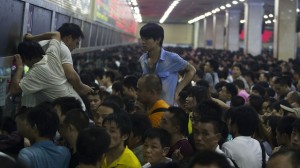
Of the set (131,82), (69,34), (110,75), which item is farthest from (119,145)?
(110,75)

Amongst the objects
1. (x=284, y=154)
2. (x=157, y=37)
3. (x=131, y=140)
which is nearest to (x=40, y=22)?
(x=157, y=37)

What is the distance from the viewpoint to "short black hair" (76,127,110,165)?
3.37 m

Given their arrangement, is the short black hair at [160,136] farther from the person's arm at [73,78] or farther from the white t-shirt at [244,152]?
the person's arm at [73,78]

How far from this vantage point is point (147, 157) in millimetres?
4121

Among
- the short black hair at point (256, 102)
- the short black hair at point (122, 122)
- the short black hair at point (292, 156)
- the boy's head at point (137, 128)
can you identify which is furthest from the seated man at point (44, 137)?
the short black hair at point (256, 102)

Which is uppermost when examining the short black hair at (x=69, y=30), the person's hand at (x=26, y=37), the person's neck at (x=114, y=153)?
the short black hair at (x=69, y=30)

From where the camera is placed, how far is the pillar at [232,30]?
3784 cm

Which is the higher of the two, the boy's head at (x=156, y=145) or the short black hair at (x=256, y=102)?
the short black hair at (x=256, y=102)

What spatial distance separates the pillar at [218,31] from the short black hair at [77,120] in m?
40.4

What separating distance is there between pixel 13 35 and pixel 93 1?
21.1 ft

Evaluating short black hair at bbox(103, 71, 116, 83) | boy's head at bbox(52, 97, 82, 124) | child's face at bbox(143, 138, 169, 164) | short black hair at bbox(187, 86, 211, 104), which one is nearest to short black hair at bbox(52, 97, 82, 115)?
boy's head at bbox(52, 97, 82, 124)

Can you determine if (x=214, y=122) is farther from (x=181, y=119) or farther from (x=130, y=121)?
(x=130, y=121)

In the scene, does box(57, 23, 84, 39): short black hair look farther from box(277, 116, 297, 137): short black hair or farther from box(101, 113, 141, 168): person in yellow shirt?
box(277, 116, 297, 137): short black hair

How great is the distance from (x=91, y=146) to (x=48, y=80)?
176cm
